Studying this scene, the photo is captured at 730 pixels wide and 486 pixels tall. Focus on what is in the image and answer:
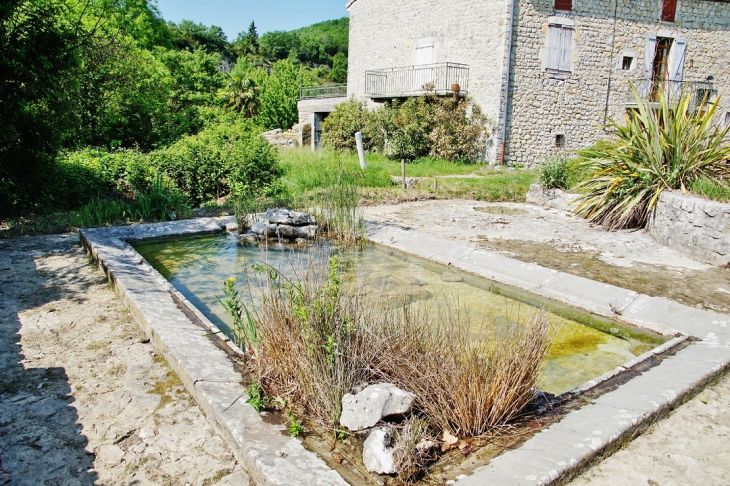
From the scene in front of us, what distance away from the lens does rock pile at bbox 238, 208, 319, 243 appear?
723 centimetres

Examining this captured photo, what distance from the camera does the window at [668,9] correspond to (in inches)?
708

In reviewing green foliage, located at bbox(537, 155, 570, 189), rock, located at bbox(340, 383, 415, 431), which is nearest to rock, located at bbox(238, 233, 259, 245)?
rock, located at bbox(340, 383, 415, 431)

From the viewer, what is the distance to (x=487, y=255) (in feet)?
19.1

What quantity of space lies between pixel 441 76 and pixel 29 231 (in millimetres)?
14649

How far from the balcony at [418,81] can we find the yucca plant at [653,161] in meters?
10.6

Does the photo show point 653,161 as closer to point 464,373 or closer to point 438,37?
point 464,373

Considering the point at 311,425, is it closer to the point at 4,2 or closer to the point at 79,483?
the point at 79,483

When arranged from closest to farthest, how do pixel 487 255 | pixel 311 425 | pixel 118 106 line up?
1. pixel 311 425
2. pixel 487 255
3. pixel 118 106

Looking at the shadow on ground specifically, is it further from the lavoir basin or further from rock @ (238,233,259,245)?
rock @ (238,233,259,245)

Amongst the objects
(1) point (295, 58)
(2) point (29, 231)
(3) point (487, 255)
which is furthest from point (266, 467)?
(1) point (295, 58)

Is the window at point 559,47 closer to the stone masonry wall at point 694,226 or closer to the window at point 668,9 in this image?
the window at point 668,9

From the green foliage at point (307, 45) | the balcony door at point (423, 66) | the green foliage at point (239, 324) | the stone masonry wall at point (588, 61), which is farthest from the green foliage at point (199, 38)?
the green foliage at point (239, 324)

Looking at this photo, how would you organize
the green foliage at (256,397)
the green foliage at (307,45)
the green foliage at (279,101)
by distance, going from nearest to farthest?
the green foliage at (256,397), the green foliage at (279,101), the green foliage at (307,45)

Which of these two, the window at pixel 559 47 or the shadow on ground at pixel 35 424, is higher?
the window at pixel 559 47
